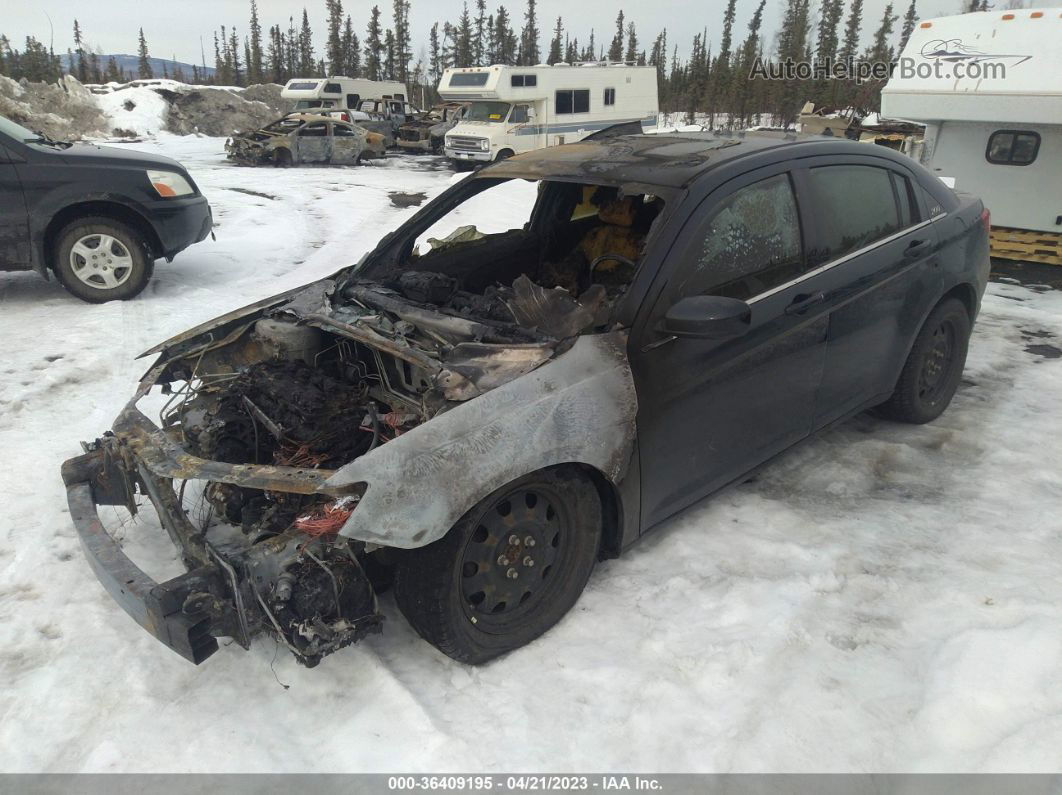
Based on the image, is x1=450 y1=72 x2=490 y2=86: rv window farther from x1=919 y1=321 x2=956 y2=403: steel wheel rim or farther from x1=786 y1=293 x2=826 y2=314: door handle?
x1=786 y1=293 x2=826 y2=314: door handle

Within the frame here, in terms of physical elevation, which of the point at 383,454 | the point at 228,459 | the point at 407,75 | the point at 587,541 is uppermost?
the point at 407,75

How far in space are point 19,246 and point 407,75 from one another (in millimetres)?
63602

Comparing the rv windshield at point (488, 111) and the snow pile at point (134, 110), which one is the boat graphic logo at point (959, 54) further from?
the snow pile at point (134, 110)

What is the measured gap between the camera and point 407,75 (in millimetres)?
63938

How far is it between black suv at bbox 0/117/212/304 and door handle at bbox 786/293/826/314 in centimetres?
607

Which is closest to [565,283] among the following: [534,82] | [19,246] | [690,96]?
[19,246]

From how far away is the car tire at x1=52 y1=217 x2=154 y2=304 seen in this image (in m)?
6.68

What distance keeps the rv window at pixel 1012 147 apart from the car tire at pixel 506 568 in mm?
8802

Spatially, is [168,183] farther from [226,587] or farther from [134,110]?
[134,110]

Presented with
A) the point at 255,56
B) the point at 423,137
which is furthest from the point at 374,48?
the point at 423,137

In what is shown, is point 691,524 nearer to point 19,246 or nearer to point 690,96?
point 19,246

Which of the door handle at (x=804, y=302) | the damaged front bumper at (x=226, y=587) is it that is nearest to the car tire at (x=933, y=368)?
the door handle at (x=804, y=302)

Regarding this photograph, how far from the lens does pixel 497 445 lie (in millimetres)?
2457

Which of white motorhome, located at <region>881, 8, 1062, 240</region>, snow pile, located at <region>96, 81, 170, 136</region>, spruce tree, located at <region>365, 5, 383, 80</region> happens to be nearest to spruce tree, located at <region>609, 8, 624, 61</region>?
spruce tree, located at <region>365, 5, 383, 80</region>
